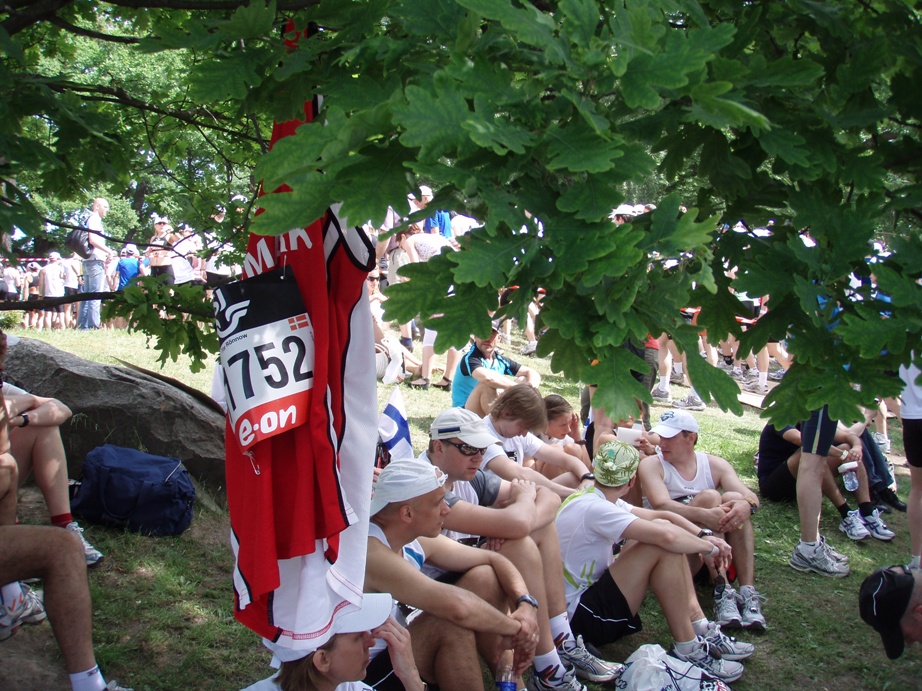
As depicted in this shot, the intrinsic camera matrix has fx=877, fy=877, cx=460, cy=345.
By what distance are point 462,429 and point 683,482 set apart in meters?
2.19

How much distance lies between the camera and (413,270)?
1.97 meters

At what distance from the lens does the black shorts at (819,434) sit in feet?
22.2

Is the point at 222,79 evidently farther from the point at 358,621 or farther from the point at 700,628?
the point at 700,628

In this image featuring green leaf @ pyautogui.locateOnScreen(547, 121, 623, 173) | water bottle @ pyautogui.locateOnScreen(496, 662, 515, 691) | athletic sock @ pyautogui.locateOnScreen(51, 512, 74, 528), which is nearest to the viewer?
green leaf @ pyautogui.locateOnScreen(547, 121, 623, 173)

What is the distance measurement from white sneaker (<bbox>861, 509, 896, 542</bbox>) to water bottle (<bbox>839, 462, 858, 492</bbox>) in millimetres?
269

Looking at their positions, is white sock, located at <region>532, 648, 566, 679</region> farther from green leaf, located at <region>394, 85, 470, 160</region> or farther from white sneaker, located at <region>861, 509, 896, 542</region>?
white sneaker, located at <region>861, 509, 896, 542</region>

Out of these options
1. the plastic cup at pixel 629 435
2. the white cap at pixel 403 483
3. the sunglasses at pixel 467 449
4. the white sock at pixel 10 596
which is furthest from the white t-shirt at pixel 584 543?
the white sock at pixel 10 596

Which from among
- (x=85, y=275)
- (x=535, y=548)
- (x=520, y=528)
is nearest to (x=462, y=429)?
(x=520, y=528)

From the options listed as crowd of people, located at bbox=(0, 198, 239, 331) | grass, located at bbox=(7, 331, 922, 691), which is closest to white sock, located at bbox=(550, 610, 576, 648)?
grass, located at bbox=(7, 331, 922, 691)

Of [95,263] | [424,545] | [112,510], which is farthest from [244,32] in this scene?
[95,263]

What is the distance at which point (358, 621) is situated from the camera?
324cm

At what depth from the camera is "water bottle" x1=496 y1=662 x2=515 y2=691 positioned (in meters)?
4.17

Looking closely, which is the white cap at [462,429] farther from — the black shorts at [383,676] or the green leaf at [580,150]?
the green leaf at [580,150]

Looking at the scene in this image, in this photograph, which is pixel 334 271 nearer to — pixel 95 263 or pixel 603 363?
pixel 603 363
